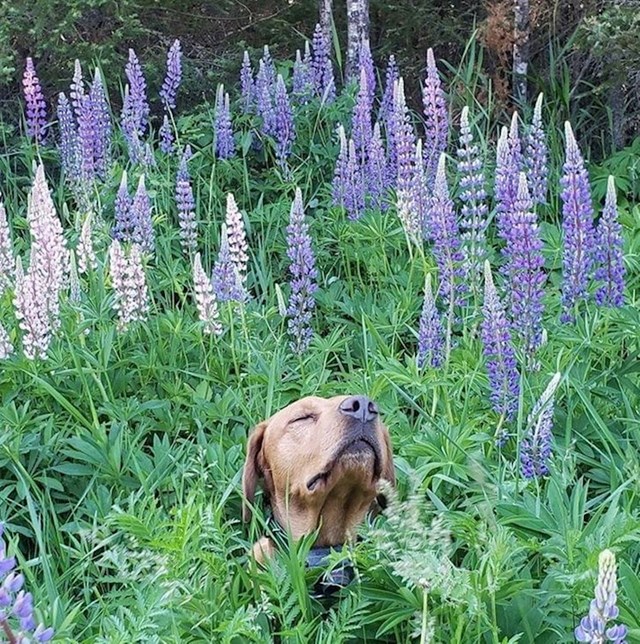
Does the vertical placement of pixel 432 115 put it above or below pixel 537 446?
above

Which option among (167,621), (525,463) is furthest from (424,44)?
(167,621)

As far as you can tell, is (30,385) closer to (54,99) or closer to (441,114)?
(441,114)

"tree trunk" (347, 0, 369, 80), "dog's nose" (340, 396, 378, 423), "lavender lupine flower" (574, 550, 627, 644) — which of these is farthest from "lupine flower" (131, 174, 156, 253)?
"lavender lupine flower" (574, 550, 627, 644)

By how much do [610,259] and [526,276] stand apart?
0.51 meters

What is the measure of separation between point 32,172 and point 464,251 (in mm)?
2983

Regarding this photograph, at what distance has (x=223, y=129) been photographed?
18.4 ft

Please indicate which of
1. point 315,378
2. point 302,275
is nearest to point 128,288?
point 302,275

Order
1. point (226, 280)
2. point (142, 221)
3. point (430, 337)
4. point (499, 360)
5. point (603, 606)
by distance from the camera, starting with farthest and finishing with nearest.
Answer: point (142, 221) < point (226, 280) < point (430, 337) < point (499, 360) < point (603, 606)

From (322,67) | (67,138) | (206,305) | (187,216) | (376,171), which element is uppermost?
(322,67)

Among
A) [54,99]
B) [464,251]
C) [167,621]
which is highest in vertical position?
[54,99]

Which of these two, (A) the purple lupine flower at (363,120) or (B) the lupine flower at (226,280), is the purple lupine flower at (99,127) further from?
(B) the lupine flower at (226,280)

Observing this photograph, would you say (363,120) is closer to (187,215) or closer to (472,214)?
(187,215)

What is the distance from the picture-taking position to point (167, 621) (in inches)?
89.0

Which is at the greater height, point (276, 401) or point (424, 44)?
point (424, 44)
